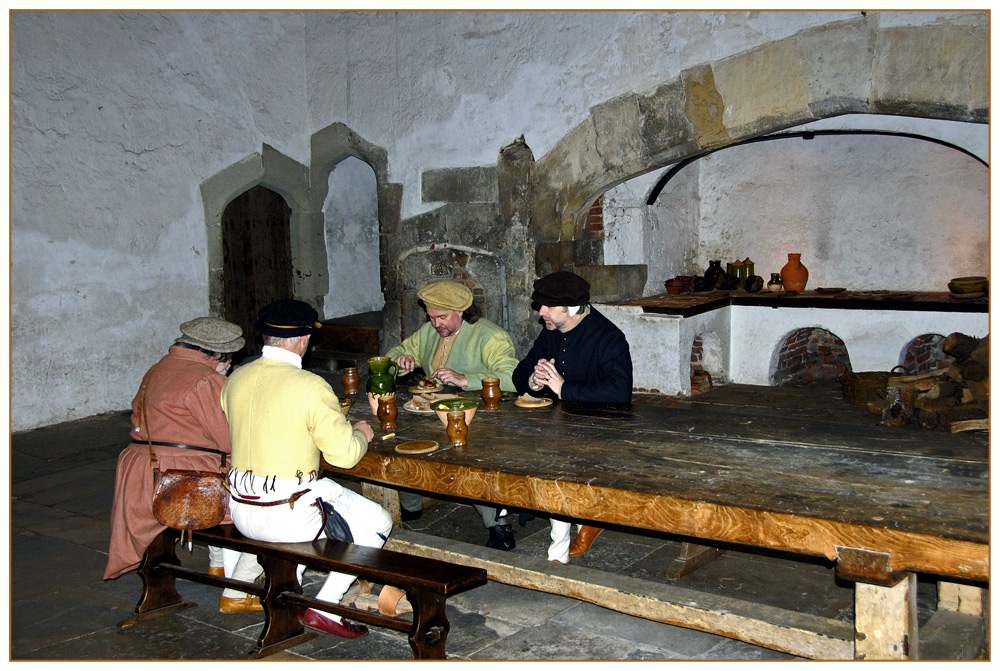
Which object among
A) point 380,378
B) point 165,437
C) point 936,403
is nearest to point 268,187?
point 380,378

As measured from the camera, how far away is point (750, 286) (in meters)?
8.14

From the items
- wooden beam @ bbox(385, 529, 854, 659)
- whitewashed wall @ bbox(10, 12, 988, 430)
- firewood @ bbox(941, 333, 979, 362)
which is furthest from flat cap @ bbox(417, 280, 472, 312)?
firewood @ bbox(941, 333, 979, 362)

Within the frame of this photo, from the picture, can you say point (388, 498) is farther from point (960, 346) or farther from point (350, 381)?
point (960, 346)

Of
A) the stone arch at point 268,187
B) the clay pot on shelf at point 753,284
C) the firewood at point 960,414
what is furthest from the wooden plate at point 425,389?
the clay pot on shelf at point 753,284

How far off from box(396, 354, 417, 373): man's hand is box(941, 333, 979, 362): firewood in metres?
4.01

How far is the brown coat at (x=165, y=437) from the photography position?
3432mm

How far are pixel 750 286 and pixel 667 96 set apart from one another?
2.40m

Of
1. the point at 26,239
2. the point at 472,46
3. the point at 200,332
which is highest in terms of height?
the point at 472,46

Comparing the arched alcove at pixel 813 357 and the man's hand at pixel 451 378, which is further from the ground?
the man's hand at pixel 451 378

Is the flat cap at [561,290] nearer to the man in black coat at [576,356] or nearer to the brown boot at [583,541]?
the man in black coat at [576,356]

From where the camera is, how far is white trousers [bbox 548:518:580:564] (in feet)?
12.5

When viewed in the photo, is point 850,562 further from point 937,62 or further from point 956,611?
point 937,62

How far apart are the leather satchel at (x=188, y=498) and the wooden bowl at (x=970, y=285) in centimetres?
612

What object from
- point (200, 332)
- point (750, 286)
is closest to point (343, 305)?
point (750, 286)
